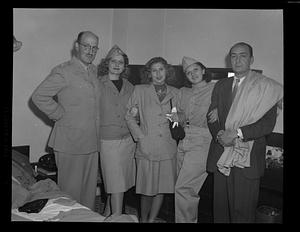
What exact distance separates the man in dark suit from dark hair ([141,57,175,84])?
0.22m

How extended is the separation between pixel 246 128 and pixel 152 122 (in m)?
0.44

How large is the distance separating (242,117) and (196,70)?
12.2 inches

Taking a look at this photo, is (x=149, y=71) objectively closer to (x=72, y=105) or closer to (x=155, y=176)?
(x=72, y=105)

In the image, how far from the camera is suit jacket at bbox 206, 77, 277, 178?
1977 millimetres

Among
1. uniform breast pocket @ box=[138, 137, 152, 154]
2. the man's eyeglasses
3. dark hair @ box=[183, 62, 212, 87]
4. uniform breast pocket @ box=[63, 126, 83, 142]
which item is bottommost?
uniform breast pocket @ box=[138, 137, 152, 154]

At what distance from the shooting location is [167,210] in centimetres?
207

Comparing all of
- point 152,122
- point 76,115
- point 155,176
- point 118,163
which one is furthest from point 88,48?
point 155,176

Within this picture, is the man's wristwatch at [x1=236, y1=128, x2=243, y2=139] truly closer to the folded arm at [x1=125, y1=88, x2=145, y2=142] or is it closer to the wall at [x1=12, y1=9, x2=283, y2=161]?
the wall at [x1=12, y1=9, x2=283, y2=161]

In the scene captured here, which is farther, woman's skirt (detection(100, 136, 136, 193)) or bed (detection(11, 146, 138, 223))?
woman's skirt (detection(100, 136, 136, 193))

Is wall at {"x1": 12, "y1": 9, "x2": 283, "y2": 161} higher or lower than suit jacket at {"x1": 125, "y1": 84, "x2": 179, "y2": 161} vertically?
higher

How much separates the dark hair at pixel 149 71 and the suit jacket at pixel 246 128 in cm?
22

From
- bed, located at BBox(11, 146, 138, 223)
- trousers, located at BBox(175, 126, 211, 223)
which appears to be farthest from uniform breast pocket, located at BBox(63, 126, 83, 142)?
trousers, located at BBox(175, 126, 211, 223)
